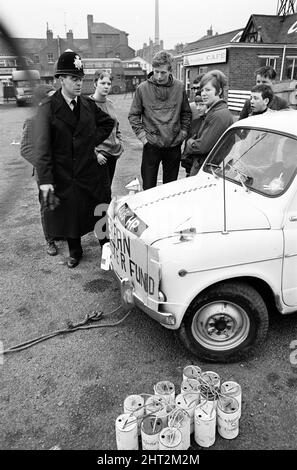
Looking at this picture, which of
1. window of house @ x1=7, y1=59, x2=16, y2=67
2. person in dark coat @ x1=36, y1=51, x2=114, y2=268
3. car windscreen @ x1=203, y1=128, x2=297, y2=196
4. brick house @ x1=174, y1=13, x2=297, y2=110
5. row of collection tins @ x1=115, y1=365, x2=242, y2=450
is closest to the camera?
window of house @ x1=7, y1=59, x2=16, y2=67

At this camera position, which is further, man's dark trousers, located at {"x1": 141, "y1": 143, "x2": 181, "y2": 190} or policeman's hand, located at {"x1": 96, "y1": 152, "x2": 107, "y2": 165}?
man's dark trousers, located at {"x1": 141, "y1": 143, "x2": 181, "y2": 190}

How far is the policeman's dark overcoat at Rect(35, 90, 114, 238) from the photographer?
12.2 ft

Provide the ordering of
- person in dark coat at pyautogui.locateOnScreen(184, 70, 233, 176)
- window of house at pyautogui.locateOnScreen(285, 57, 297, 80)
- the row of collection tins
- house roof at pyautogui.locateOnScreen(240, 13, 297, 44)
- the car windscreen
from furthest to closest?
1. house roof at pyautogui.locateOnScreen(240, 13, 297, 44)
2. window of house at pyautogui.locateOnScreen(285, 57, 297, 80)
3. person in dark coat at pyautogui.locateOnScreen(184, 70, 233, 176)
4. the car windscreen
5. the row of collection tins

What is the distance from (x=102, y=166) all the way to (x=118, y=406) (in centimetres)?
268

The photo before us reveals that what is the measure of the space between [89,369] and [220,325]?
1026mm

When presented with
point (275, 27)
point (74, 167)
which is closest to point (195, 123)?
point (74, 167)

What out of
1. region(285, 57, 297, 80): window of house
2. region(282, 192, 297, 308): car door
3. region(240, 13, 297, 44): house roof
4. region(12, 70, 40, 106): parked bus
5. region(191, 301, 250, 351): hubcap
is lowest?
region(191, 301, 250, 351): hubcap

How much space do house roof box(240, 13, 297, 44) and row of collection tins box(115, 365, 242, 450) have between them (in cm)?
2687

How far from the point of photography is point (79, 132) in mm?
3846

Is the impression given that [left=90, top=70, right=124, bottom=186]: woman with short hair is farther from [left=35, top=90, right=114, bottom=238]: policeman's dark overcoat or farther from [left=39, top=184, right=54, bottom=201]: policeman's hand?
[left=39, top=184, right=54, bottom=201]: policeman's hand

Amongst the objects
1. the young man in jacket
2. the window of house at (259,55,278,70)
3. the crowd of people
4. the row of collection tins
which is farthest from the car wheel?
the window of house at (259,55,278,70)

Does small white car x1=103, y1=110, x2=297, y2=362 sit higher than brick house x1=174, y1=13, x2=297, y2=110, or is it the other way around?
brick house x1=174, y1=13, x2=297, y2=110

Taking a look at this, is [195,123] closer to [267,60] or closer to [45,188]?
[45,188]

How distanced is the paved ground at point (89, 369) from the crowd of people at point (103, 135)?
2.10ft
